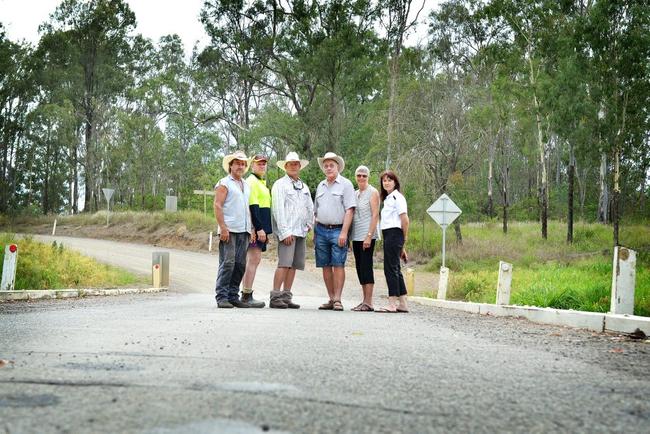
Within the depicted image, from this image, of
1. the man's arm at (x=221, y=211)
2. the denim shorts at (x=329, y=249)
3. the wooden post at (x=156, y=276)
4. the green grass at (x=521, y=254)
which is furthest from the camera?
the wooden post at (x=156, y=276)

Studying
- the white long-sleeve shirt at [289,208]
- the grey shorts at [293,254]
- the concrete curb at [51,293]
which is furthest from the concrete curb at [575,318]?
the concrete curb at [51,293]

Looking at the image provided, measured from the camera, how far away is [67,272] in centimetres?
1700

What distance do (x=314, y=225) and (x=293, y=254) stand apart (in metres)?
0.52

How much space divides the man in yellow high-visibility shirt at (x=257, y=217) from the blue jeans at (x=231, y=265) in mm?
187

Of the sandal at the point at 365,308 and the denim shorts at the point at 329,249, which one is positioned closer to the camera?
the denim shorts at the point at 329,249

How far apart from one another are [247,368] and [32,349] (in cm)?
177

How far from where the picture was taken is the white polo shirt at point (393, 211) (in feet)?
32.9

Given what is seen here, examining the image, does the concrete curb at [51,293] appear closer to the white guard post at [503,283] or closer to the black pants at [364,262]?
the black pants at [364,262]

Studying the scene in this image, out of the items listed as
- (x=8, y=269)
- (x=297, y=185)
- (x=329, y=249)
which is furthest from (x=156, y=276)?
(x=329, y=249)

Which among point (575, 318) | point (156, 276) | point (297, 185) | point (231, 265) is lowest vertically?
point (156, 276)

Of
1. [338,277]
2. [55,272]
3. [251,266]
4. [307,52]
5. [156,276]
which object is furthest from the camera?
[307,52]

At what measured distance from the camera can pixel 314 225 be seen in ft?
34.6

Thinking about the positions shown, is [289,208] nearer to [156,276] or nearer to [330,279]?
[330,279]

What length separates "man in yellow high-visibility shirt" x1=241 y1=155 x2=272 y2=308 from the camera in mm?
10492
